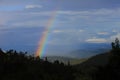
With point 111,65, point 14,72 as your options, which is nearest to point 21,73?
point 14,72

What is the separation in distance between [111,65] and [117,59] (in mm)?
2136

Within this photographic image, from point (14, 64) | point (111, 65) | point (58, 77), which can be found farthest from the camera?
point (111, 65)

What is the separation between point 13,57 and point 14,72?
5.89 meters

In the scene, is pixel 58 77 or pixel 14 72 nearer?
pixel 14 72

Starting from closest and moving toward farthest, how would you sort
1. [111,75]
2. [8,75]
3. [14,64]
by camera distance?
[8,75]
[14,64]
[111,75]

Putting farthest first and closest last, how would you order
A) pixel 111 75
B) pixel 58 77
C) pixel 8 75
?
pixel 111 75, pixel 58 77, pixel 8 75

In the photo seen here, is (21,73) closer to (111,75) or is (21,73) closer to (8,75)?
(8,75)

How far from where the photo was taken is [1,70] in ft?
109

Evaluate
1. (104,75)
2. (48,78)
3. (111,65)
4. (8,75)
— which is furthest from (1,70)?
(111,65)

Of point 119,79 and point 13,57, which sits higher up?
point 13,57

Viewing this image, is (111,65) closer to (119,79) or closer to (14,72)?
(119,79)

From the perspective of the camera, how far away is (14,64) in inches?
1384

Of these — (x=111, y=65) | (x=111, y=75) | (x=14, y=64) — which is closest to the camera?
(x=14, y=64)

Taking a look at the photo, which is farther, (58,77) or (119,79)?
(119,79)
